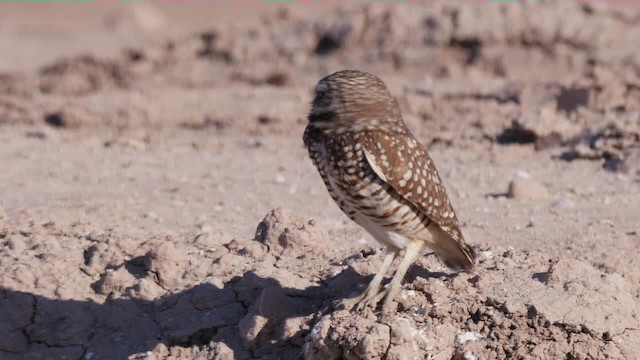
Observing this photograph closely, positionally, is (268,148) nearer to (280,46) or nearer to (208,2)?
(280,46)

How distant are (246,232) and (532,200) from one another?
7.56ft

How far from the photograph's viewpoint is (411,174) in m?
5.38

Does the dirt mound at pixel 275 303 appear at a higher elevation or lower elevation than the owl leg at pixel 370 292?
lower

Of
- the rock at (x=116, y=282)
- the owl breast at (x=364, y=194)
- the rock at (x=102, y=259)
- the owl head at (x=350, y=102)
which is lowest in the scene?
the rock at (x=116, y=282)

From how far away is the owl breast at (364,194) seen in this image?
5293 millimetres

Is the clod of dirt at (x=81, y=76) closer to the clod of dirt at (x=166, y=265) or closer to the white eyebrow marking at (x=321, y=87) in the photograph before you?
the clod of dirt at (x=166, y=265)

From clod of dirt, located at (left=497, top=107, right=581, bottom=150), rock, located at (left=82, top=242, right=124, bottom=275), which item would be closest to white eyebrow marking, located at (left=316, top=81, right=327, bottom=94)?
rock, located at (left=82, top=242, right=124, bottom=275)

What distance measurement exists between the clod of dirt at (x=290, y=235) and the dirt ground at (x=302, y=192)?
0.4 inches

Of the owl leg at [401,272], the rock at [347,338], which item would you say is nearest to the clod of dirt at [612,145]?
the owl leg at [401,272]

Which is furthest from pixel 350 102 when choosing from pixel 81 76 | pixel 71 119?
pixel 81 76

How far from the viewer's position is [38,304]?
628cm

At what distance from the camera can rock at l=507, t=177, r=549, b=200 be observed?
28.4ft

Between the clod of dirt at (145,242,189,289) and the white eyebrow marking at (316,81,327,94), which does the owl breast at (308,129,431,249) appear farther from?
the clod of dirt at (145,242,189,289)

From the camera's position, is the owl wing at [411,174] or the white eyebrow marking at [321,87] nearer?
the owl wing at [411,174]
